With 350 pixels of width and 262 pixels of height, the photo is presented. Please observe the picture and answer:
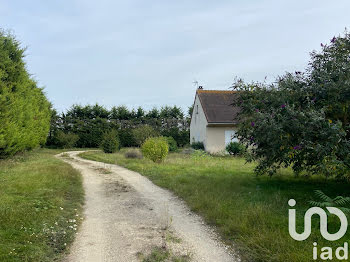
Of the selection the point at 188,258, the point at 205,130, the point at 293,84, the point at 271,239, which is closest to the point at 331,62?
the point at 293,84

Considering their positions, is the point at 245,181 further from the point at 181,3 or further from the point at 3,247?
the point at 181,3

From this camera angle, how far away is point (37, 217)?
482cm

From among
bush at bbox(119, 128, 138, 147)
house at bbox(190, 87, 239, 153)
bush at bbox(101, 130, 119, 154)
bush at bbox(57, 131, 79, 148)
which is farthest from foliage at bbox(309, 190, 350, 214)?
bush at bbox(57, 131, 79, 148)

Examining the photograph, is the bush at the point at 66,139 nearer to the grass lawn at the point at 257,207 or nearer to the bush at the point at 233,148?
the bush at the point at 233,148

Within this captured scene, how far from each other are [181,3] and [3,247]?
10.2m

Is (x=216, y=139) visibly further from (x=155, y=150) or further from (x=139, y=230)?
(x=139, y=230)

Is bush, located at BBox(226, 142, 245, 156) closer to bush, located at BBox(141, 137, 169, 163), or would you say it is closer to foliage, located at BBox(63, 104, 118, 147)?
bush, located at BBox(141, 137, 169, 163)

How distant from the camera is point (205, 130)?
2089 centimetres

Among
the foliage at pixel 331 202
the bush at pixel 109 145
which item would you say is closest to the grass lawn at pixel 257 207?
the foliage at pixel 331 202

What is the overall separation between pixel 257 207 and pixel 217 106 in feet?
56.7

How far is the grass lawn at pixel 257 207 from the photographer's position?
347 centimetres

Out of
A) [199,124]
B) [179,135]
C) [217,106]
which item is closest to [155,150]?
[217,106]
